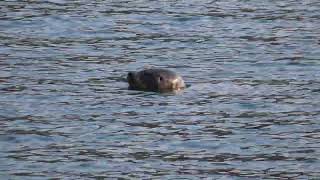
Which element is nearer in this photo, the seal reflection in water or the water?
the water

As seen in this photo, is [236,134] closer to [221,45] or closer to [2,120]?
[2,120]

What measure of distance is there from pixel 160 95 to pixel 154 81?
37 cm

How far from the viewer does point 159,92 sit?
1989 cm

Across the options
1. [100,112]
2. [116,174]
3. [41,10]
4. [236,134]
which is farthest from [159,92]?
[41,10]

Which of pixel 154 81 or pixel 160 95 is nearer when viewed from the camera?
pixel 160 95

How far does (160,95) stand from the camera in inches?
774

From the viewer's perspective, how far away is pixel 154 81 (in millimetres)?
19953

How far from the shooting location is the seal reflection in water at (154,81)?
1986 cm

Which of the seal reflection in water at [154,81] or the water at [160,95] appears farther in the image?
the seal reflection in water at [154,81]

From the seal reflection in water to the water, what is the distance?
185 mm

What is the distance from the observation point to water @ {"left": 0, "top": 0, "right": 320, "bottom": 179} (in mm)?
15422

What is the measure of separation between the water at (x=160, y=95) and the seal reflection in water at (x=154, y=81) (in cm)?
19

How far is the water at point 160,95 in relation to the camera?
50.6 feet

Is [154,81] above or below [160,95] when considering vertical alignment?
above
